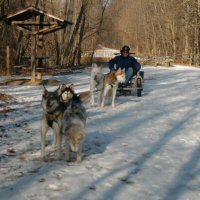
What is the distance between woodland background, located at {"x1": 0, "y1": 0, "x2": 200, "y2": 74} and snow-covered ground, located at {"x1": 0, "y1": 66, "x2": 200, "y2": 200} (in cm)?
955

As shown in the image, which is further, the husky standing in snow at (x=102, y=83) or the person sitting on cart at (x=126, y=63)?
the person sitting on cart at (x=126, y=63)

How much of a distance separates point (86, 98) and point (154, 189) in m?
7.38

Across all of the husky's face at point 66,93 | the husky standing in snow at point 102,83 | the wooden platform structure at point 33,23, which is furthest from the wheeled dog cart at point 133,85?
the husky's face at point 66,93

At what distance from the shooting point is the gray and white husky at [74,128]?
225 inches

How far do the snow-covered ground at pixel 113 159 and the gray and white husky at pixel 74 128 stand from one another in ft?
0.86

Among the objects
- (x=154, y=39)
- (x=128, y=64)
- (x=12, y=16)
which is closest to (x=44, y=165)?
(x=128, y=64)

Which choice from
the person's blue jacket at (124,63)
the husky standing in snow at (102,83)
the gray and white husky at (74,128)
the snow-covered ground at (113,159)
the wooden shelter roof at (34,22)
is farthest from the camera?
the wooden shelter roof at (34,22)

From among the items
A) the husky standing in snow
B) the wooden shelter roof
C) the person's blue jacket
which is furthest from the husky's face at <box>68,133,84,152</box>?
the wooden shelter roof

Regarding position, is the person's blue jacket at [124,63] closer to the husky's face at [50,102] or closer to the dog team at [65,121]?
the dog team at [65,121]

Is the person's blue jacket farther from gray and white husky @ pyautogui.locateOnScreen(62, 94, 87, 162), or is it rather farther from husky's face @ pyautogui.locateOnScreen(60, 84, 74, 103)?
gray and white husky @ pyautogui.locateOnScreen(62, 94, 87, 162)

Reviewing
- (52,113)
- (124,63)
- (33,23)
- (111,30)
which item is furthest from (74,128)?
(111,30)

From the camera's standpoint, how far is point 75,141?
19.0 ft

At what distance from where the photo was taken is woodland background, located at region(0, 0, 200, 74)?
26845mm

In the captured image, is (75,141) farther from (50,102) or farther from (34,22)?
(34,22)
